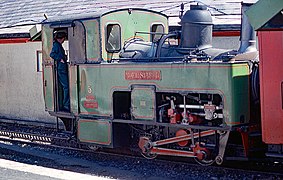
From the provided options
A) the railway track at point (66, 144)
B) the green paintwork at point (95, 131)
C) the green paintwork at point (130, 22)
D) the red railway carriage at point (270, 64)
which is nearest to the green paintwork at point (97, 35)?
the green paintwork at point (130, 22)

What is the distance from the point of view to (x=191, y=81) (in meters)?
8.27

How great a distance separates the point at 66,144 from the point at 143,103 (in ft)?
10.2

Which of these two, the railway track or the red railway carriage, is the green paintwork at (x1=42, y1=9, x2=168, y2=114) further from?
the red railway carriage

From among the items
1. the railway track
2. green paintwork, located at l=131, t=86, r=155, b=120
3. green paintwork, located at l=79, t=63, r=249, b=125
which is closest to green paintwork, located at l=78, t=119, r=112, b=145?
green paintwork, located at l=79, t=63, r=249, b=125

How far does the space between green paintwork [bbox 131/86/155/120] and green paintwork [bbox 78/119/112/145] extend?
0.73 metres

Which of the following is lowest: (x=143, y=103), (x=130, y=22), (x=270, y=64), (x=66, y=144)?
(x=66, y=144)

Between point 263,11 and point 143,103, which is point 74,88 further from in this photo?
point 263,11

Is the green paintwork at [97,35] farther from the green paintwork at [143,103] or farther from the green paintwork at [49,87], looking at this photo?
the green paintwork at [143,103]

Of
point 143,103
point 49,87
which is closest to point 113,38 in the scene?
point 143,103

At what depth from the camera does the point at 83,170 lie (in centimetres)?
913

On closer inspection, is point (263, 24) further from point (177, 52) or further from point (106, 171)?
point (106, 171)

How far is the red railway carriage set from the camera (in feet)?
23.9

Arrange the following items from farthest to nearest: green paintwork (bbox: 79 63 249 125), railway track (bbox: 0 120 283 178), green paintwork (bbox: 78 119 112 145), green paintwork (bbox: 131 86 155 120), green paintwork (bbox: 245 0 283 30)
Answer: green paintwork (bbox: 78 119 112 145) < green paintwork (bbox: 131 86 155 120) < railway track (bbox: 0 120 283 178) < green paintwork (bbox: 79 63 249 125) < green paintwork (bbox: 245 0 283 30)

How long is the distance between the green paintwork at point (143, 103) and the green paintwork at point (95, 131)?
Answer: 73cm
